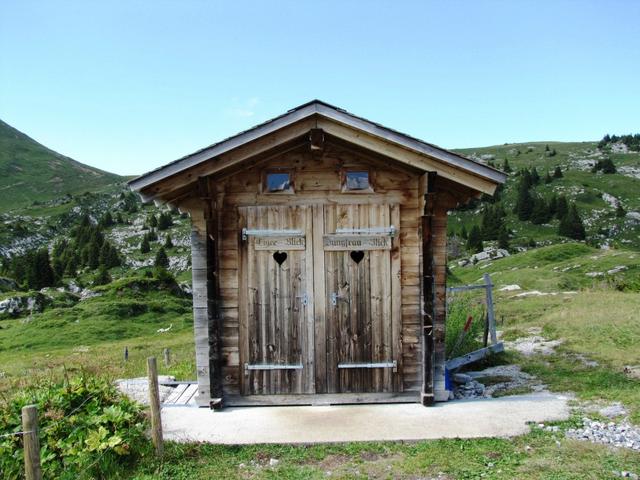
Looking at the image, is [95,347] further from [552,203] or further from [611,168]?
[611,168]

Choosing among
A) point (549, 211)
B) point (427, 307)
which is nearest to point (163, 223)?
point (549, 211)

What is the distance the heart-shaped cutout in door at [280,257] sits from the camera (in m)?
8.48

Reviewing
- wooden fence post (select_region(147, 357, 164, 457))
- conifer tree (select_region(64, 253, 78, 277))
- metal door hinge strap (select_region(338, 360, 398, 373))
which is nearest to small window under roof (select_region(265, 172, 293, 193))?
metal door hinge strap (select_region(338, 360, 398, 373))

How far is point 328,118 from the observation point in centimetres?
797

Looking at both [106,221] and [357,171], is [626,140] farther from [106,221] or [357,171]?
[357,171]

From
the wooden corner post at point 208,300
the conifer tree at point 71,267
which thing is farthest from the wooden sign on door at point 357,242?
the conifer tree at point 71,267

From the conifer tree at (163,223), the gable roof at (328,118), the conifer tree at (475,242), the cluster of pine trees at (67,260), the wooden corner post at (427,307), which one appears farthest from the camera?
the conifer tree at (163,223)

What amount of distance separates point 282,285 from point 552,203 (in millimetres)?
64103

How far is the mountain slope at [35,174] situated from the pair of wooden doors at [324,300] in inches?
5166

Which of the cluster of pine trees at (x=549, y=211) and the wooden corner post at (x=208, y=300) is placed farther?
the cluster of pine trees at (x=549, y=211)

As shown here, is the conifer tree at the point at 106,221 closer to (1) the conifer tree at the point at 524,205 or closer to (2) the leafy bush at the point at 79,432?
(1) the conifer tree at the point at 524,205

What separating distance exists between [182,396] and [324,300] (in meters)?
3.49

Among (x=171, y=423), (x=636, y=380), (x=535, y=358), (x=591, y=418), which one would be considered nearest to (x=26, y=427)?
(x=171, y=423)

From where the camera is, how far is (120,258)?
63.1 metres
